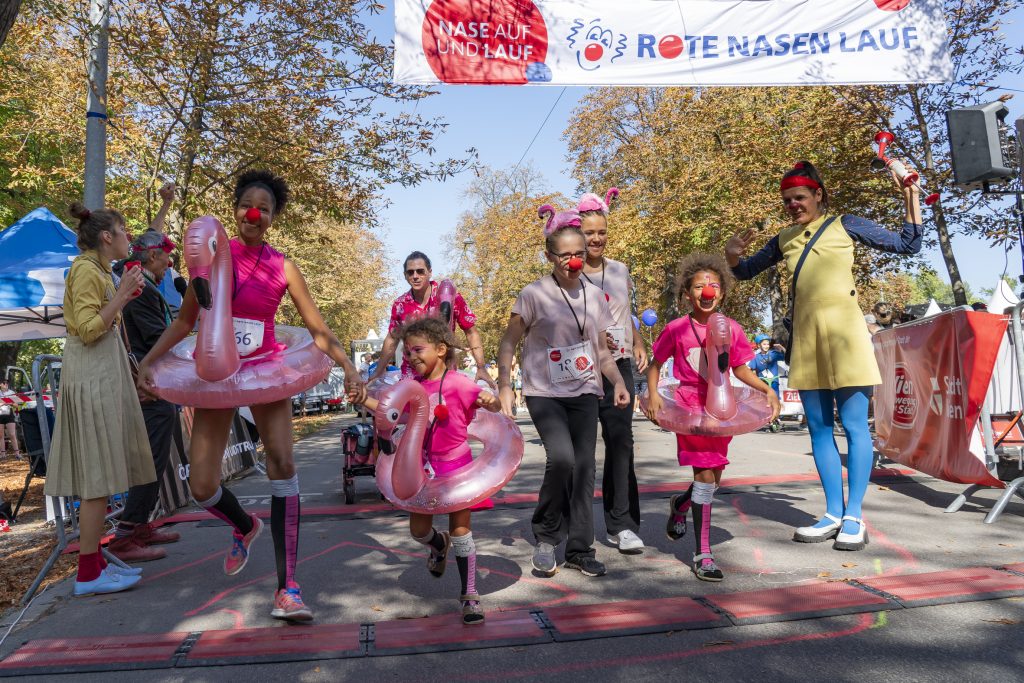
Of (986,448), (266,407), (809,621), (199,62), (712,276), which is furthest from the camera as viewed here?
(199,62)

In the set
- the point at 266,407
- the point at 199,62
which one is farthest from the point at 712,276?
the point at 199,62

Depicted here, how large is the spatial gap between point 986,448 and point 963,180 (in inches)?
81.2

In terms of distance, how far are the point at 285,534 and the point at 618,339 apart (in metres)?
2.46

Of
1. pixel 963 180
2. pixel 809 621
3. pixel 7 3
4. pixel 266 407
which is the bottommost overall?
pixel 809 621

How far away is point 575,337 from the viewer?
4945 mm

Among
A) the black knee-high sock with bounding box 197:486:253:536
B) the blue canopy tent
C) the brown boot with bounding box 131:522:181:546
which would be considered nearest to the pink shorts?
the black knee-high sock with bounding box 197:486:253:536

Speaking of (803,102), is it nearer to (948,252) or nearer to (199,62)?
(948,252)

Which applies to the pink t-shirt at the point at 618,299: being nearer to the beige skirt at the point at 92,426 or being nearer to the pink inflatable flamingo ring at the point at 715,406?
the pink inflatable flamingo ring at the point at 715,406

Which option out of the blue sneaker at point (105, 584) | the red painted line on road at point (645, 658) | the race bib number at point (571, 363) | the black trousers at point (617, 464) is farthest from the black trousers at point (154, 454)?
the red painted line on road at point (645, 658)

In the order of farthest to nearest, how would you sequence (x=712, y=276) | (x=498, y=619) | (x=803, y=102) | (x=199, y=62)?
1. (x=803, y=102)
2. (x=199, y=62)
3. (x=712, y=276)
4. (x=498, y=619)

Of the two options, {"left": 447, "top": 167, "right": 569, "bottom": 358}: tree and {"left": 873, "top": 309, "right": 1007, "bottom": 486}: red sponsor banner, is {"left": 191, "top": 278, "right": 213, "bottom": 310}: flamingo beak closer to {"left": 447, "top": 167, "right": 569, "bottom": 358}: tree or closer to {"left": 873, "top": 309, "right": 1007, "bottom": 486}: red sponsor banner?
{"left": 873, "top": 309, "right": 1007, "bottom": 486}: red sponsor banner

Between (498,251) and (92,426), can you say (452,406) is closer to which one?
(92,426)

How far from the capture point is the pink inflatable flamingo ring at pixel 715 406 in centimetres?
476

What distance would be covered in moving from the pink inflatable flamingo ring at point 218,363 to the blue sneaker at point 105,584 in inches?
54.2
